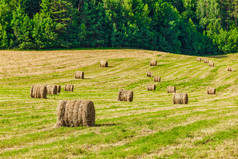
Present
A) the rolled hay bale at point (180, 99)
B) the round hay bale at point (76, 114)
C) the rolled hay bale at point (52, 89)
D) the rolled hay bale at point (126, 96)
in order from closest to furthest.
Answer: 1. the round hay bale at point (76, 114)
2. the rolled hay bale at point (180, 99)
3. the rolled hay bale at point (126, 96)
4. the rolled hay bale at point (52, 89)

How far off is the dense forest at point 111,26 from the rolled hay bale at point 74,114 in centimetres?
6813

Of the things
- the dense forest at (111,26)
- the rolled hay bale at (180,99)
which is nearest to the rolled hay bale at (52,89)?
the rolled hay bale at (180,99)

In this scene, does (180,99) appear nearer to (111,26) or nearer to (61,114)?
(61,114)

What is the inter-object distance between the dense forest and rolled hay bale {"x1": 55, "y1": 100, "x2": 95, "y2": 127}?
68.1 meters

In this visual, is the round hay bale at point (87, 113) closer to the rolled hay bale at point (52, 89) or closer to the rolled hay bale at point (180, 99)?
the rolled hay bale at point (180, 99)

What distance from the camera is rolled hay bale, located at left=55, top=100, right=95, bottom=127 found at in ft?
56.2

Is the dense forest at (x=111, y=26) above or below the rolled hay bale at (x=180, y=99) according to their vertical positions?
above

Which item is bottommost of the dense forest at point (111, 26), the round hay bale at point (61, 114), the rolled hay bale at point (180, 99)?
the rolled hay bale at point (180, 99)

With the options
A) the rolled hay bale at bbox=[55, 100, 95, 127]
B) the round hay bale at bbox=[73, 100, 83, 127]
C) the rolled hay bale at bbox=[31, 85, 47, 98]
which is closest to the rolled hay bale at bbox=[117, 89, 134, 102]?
the rolled hay bale at bbox=[31, 85, 47, 98]

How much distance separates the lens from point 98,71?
60750mm

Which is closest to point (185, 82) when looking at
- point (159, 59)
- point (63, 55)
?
point (159, 59)

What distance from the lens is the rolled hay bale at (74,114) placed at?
17125 mm

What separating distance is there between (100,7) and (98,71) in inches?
2048

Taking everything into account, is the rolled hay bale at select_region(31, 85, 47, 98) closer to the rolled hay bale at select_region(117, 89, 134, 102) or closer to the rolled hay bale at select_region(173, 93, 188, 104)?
the rolled hay bale at select_region(117, 89, 134, 102)
